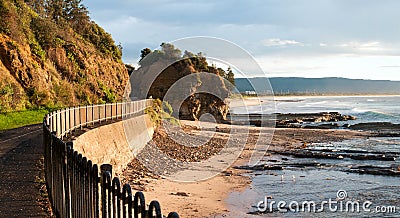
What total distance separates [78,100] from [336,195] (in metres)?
23.2

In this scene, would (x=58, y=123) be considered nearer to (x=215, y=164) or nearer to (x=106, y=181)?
(x=106, y=181)

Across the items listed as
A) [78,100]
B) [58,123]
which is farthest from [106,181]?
[78,100]

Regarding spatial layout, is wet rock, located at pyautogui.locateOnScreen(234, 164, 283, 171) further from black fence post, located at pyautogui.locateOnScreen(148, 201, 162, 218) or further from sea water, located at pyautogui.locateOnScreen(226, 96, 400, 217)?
black fence post, located at pyautogui.locateOnScreen(148, 201, 162, 218)

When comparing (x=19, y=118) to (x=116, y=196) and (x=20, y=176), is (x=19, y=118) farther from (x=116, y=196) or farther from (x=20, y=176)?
(x=116, y=196)

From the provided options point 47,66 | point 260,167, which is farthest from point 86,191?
point 47,66

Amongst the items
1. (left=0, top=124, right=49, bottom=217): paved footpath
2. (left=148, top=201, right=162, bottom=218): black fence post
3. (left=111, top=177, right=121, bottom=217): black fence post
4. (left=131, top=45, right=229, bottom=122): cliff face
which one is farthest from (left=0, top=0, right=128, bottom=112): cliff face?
(left=148, top=201, right=162, bottom=218): black fence post

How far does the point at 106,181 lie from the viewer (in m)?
4.38

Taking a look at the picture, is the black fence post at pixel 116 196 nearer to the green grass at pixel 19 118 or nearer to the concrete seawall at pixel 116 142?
the concrete seawall at pixel 116 142

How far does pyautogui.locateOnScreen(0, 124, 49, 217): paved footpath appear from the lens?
285 inches

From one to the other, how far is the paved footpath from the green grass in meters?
5.80

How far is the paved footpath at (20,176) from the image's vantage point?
7237mm

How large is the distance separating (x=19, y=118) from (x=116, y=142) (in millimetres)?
8667

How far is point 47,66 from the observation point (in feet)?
107

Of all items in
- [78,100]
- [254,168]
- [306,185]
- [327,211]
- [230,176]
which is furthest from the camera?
[78,100]
